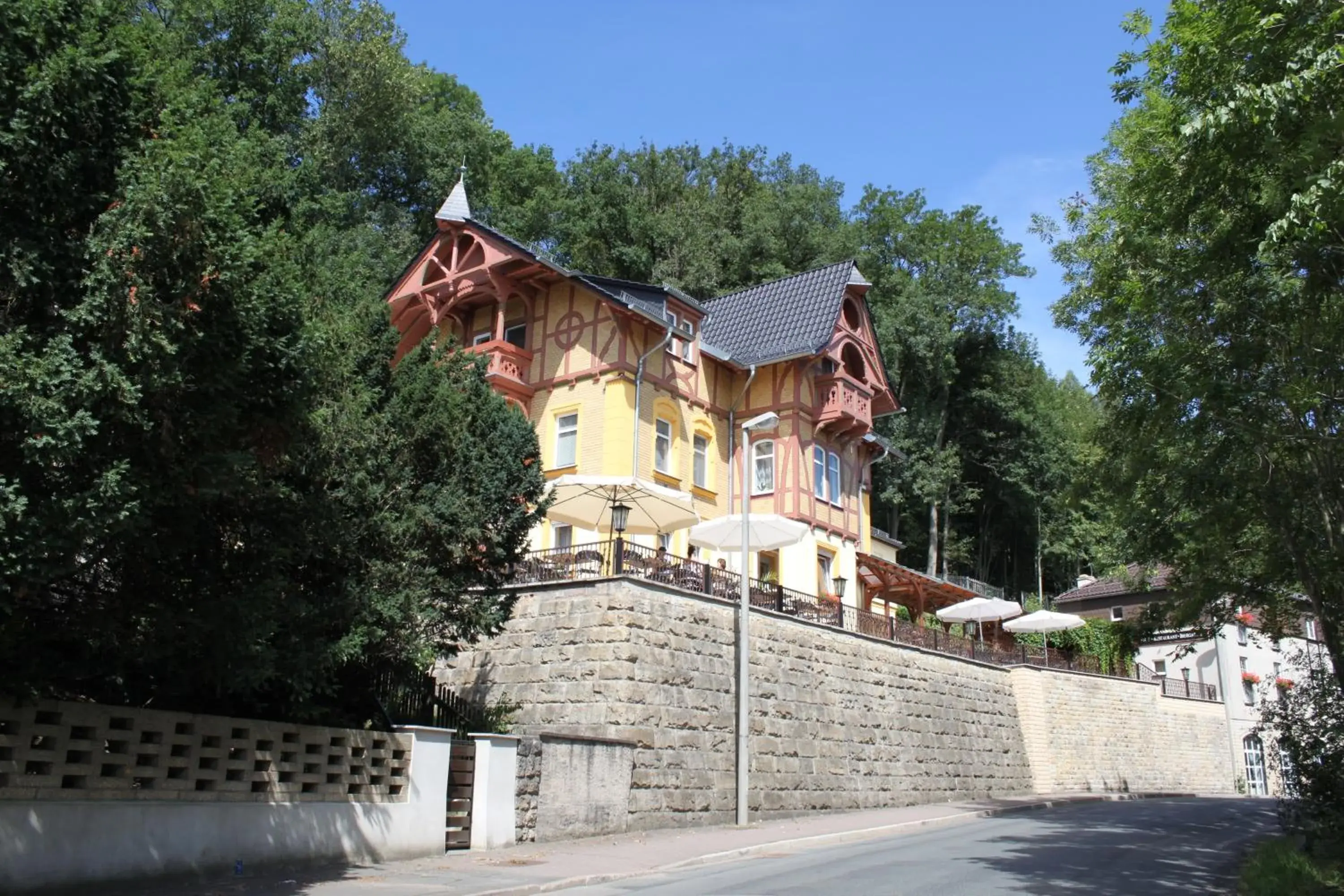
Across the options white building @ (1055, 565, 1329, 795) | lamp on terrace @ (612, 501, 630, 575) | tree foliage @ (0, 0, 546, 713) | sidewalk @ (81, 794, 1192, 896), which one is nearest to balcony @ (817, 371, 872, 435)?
lamp on terrace @ (612, 501, 630, 575)

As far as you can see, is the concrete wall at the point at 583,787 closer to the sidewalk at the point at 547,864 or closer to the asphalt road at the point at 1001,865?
the sidewalk at the point at 547,864

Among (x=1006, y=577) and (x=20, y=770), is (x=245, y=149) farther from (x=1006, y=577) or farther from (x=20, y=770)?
(x=1006, y=577)

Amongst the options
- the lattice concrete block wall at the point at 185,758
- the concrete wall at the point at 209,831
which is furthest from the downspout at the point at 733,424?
the lattice concrete block wall at the point at 185,758

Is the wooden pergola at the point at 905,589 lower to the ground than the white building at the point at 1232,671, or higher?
higher

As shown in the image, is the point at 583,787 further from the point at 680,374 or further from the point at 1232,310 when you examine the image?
the point at 680,374

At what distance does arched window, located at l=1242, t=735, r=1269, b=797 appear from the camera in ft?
142

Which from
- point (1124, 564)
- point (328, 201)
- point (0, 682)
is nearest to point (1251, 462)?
point (1124, 564)

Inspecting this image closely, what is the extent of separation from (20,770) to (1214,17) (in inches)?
542

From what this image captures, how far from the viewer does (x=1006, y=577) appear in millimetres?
58656

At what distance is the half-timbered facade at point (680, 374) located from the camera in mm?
27547

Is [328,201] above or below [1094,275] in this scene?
above

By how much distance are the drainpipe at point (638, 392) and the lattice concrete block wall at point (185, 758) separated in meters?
13.5

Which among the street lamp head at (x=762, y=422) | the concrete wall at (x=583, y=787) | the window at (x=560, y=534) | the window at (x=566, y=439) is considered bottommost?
the concrete wall at (x=583, y=787)

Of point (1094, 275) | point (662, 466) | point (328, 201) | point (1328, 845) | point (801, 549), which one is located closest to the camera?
point (1328, 845)
